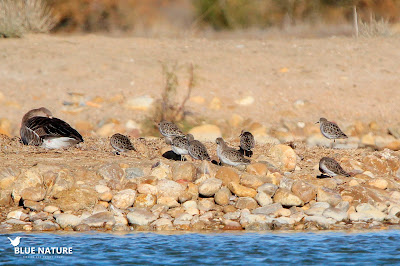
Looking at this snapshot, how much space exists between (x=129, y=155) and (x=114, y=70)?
6.97 m

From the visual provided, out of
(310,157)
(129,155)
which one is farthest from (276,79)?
(129,155)

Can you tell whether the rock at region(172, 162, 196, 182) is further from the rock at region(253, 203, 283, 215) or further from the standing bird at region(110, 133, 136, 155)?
the standing bird at region(110, 133, 136, 155)

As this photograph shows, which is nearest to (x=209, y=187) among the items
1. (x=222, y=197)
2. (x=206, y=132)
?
(x=222, y=197)

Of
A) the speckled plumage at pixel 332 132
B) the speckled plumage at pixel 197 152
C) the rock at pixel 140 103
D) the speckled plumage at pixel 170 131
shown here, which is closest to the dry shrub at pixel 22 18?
the rock at pixel 140 103

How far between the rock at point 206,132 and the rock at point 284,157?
9.23 feet

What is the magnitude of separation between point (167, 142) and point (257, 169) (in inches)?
92.2

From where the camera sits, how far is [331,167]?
12898 mm

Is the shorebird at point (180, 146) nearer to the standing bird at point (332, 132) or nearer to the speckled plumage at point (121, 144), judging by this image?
the speckled plumage at point (121, 144)

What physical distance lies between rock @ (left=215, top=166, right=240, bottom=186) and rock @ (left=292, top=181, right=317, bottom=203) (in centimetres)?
89

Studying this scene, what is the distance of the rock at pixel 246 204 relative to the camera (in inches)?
460

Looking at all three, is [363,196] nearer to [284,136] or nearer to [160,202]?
[160,202]

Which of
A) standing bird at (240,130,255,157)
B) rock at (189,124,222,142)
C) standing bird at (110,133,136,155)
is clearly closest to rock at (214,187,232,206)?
standing bird at (240,130,255,157)

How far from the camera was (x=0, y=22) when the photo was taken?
2184 centimetres

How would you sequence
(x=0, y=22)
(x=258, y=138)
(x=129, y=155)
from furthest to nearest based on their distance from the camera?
(x=0, y=22), (x=258, y=138), (x=129, y=155)
